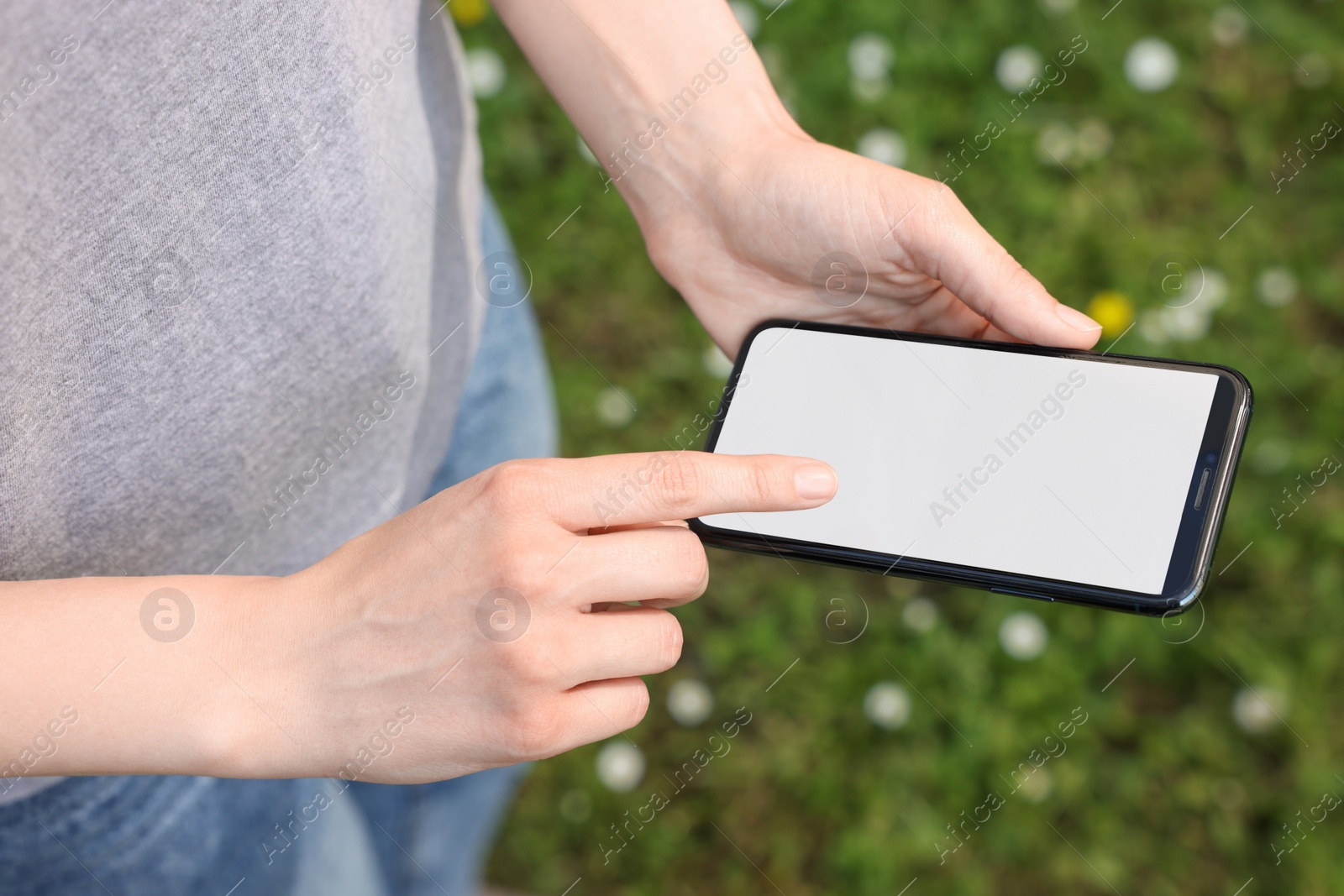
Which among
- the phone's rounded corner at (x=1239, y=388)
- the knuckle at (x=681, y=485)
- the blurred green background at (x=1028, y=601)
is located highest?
the knuckle at (x=681, y=485)

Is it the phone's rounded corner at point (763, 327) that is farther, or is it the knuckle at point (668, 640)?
the phone's rounded corner at point (763, 327)

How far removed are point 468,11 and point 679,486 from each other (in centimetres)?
172

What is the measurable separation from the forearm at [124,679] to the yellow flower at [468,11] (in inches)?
67.1

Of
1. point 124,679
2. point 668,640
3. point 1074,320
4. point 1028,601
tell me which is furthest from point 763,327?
point 1028,601

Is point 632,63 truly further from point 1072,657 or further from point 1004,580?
point 1072,657

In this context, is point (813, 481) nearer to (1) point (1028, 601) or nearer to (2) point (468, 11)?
(1) point (1028, 601)

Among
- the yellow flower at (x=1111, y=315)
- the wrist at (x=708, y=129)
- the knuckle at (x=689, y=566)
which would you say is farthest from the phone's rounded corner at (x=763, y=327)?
the yellow flower at (x=1111, y=315)

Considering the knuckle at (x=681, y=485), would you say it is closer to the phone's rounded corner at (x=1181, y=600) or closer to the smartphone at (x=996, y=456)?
the smartphone at (x=996, y=456)

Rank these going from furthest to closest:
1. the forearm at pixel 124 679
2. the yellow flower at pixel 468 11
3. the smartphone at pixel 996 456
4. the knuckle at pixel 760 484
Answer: the yellow flower at pixel 468 11 < the smartphone at pixel 996 456 < the knuckle at pixel 760 484 < the forearm at pixel 124 679

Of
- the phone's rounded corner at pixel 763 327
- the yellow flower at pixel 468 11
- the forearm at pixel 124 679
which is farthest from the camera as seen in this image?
the yellow flower at pixel 468 11

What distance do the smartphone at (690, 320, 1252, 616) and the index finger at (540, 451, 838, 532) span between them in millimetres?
184

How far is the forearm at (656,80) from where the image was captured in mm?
907

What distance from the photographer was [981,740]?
1.53 meters

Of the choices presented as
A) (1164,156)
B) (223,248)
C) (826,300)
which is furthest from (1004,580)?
(1164,156)
